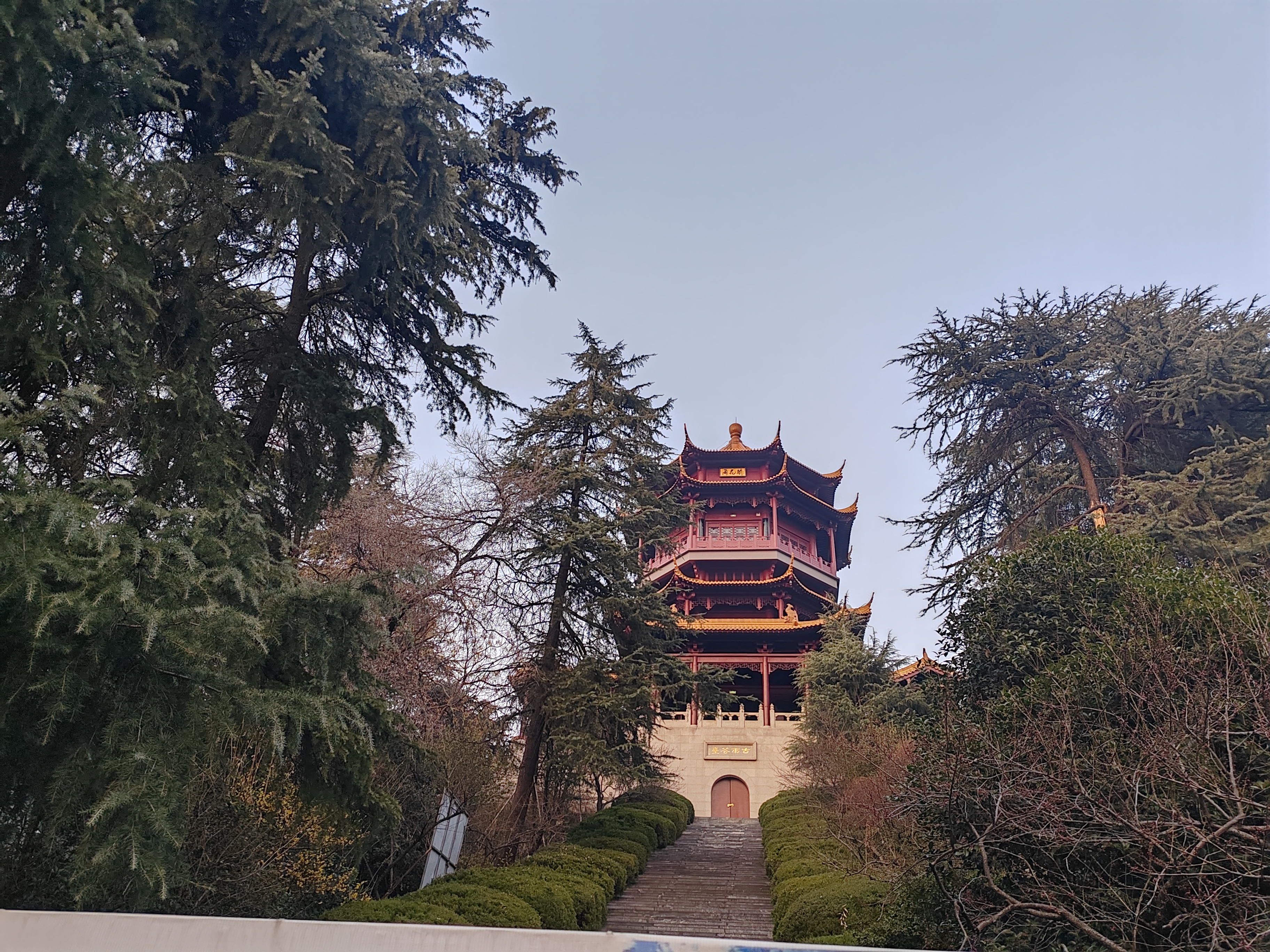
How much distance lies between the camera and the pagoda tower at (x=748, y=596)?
23.4m

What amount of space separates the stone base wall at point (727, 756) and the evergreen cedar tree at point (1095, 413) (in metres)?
11.0

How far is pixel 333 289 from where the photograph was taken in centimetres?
759

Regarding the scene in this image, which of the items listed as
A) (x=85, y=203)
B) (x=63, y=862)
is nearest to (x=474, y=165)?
(x=85, y=203)

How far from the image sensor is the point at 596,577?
13.7 meters

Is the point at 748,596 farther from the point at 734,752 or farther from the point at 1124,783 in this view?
the point at 1124,783

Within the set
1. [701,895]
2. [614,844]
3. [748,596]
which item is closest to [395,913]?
[614,844]

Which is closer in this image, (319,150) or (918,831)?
(319,150)

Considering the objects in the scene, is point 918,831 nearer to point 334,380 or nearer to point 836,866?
point 836,866

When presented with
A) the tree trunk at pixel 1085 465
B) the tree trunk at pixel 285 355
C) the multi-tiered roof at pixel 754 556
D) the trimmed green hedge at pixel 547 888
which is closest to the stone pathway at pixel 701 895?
the trimmed green hedge at pixel 547 888

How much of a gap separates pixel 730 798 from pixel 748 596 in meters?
6.78

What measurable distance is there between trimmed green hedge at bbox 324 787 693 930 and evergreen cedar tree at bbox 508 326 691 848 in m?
1.21

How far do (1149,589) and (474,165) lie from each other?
7261mm

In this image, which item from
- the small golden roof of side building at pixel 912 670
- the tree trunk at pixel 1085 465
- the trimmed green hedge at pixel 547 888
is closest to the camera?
the trimmed green hedge at pixel 547 888

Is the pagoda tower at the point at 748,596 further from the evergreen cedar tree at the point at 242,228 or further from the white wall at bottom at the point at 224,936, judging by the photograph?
the white wall at bottom at the point at 224,936
